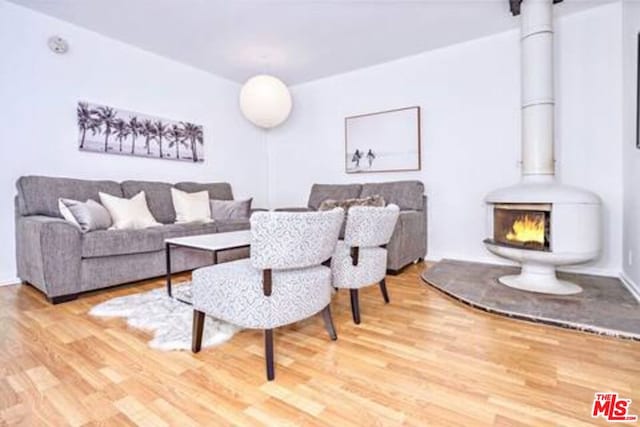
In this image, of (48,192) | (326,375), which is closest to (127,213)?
(48,192)

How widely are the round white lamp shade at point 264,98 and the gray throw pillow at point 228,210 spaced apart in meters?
1.05

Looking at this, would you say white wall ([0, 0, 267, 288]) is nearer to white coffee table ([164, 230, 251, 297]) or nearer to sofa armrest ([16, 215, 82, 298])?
sofa armrest ([16, 215, 82, 298])

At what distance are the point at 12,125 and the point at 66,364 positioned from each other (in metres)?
2.46

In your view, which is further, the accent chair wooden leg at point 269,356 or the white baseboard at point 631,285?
the white baseboard at point 631,285

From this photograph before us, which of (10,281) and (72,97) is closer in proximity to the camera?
(10,281)

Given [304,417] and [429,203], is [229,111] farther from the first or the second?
[304,417]

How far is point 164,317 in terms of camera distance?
216 centimetres

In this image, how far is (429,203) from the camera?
3.92 m

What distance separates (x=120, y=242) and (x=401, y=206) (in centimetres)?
276

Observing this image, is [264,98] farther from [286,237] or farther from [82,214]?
[286,237]

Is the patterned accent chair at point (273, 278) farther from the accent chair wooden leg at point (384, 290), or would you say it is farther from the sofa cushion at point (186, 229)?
the sofa cushion at point (186, 229)

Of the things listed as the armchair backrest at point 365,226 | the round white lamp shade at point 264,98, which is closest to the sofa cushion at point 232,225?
the round white lamp shade at point 264,98

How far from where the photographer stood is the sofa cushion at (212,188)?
13.0 feet

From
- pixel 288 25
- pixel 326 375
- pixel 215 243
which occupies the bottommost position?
pixel 326 375
